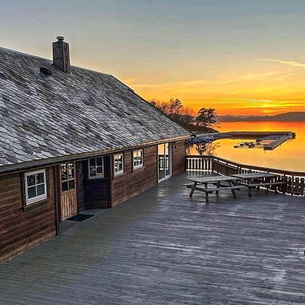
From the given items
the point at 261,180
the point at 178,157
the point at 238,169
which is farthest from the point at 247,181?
the point at 178,157

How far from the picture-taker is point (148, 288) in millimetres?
4785

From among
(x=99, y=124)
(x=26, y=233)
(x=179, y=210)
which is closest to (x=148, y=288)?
(x=26, y=233)

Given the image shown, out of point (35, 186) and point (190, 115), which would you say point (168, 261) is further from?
point (190, 115)

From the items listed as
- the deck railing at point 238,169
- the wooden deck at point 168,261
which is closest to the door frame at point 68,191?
the wooden deck at point 168,261

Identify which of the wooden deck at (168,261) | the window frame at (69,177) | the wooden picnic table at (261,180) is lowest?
the wooden deck at (168,261)

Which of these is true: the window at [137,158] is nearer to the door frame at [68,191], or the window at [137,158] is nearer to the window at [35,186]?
the door frame at [68,191]

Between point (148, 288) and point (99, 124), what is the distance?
6.17 metres

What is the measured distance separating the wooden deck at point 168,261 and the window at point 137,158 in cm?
264

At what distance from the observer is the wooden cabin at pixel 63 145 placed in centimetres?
610

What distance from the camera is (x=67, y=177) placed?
28.2 feet

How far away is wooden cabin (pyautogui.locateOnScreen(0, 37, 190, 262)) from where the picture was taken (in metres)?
6.10

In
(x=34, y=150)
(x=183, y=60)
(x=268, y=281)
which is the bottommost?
(x=268, y=281)

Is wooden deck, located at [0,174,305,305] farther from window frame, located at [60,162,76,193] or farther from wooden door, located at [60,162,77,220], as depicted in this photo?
window frame, located at [60,162,76,193]

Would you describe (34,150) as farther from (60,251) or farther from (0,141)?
(60,251)
